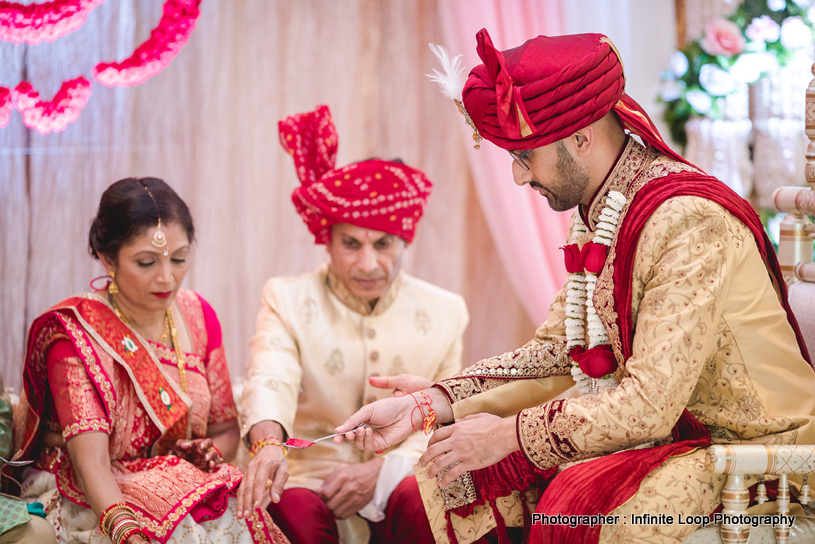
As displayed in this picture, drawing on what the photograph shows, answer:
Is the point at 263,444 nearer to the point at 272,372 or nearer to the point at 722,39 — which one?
the point at 272,372

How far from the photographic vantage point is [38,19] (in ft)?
9.18

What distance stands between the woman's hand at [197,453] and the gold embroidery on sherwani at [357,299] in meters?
0.76

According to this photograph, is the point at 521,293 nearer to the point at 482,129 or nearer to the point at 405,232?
the point at 405,232

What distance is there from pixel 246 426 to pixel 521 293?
6.04 feet

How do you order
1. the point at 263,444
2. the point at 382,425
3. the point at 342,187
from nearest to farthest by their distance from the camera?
1. the point at 382,425
2. the point at 263,444
3. the point at 342,187

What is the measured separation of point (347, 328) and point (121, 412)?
2.85 ft

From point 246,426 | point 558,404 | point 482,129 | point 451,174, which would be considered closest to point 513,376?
point 558,404

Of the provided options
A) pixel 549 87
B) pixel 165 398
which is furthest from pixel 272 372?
pixel 549 87

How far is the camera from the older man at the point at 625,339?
1.63 m

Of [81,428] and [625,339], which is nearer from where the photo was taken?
[625,339]

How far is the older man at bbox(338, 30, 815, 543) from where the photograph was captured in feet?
5.34

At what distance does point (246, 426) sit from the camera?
240 cm

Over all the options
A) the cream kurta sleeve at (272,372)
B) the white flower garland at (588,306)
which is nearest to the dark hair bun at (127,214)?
the cream kurta sleeve at (272,372)

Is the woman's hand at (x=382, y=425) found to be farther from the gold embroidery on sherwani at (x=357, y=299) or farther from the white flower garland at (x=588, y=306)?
the gold embroidery on sherwani at (x=357, y=299)
